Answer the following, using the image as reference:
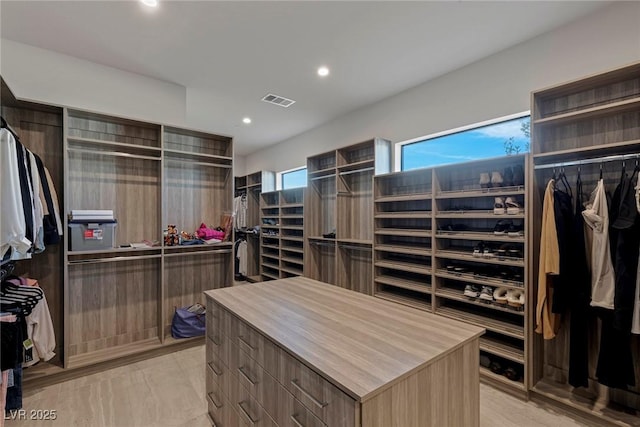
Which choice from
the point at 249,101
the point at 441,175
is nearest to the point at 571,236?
the point at 441,175

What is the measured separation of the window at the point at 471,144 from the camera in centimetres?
296

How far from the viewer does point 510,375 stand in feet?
8.32

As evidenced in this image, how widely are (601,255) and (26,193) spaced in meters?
4.18

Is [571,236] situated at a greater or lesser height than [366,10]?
lesser

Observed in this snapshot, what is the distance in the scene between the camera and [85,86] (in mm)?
3207

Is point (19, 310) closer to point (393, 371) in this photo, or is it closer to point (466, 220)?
point (393, 371)

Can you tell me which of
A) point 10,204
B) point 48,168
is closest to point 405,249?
point 10,204

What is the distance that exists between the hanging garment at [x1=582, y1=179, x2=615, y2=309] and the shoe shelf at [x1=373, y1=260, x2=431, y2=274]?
1.32 meters

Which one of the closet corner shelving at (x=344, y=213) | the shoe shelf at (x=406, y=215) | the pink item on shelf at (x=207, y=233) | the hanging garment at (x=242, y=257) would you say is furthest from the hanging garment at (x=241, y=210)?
the shoe shelf at (x=406, y=215)

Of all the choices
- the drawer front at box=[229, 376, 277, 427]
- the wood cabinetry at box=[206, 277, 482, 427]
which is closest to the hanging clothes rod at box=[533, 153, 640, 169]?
the wood cabinetry at box=[206, 277, 482, 427]

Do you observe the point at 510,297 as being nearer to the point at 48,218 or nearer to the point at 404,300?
the point at 404,300

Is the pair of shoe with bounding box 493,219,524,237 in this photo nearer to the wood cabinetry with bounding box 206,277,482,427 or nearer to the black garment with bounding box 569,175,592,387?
the black garment with bounding box 569,175,592,387

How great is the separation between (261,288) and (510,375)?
2.28 metres

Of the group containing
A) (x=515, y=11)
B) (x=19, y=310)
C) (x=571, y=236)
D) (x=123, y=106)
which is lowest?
(x=19, y=310)
